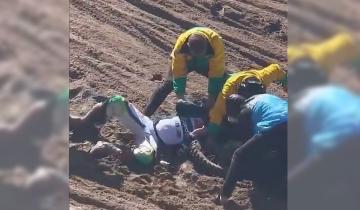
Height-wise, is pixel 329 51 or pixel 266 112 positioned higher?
pixel 329 51

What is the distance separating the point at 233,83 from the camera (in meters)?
6.25

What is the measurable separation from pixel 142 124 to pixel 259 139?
0.81 metres

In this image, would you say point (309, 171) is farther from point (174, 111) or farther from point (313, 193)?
point (174, 111)

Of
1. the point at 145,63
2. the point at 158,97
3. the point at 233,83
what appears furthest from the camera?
the point at 145,63

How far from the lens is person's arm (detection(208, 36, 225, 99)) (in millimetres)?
6410

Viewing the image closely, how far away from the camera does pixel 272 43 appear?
661cm

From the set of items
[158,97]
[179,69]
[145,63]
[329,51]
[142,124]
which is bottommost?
[142,124]

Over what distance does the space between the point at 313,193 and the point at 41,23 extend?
1762mm

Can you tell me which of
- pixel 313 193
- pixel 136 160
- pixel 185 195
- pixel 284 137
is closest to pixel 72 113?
pixel 136 160

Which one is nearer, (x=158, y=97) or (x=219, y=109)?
(x=219, y=109)

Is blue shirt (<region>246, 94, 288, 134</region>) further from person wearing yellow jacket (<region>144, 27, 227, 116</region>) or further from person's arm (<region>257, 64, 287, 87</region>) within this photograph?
person wearing yellow jacket (<region>144, 27, 227, 116</region>)

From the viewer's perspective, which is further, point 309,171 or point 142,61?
point 142,61

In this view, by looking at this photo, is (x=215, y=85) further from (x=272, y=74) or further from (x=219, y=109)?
(x=272, y=74)

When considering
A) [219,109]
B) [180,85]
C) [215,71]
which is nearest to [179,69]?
[180,85]
